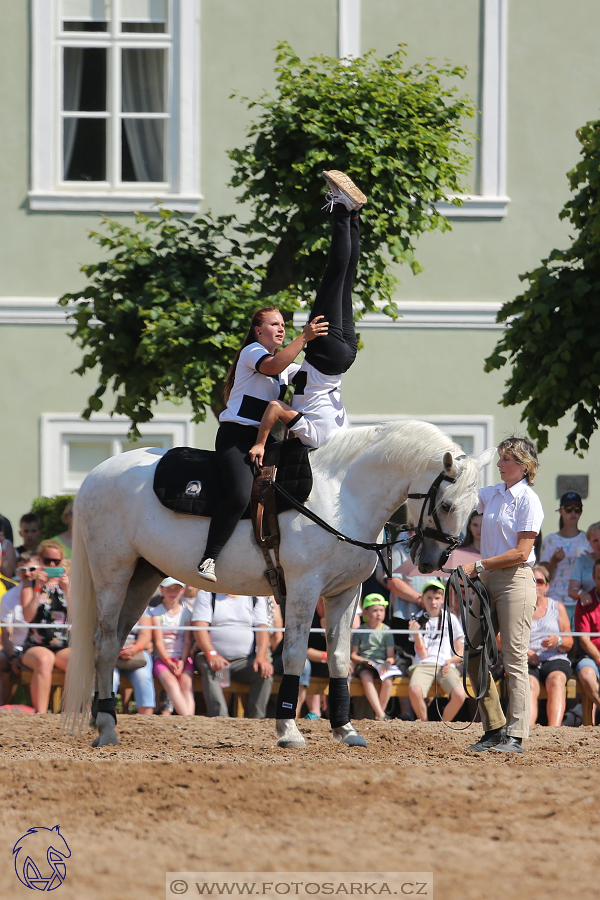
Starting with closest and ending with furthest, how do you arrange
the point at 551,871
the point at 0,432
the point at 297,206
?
the point at 551,871, the point at 297,206, the point at 0,432

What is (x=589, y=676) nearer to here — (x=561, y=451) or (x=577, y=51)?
(x=561, y=451)

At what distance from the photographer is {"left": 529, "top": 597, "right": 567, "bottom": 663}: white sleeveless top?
28.7 feet

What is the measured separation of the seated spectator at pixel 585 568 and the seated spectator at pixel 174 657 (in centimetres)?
332

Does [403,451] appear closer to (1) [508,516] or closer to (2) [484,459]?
(2) [484,459]

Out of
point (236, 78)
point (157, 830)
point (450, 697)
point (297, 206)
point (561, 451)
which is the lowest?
point (450, 697)

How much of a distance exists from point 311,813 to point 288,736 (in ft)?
5.37

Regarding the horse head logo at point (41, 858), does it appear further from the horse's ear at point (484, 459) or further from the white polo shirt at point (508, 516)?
the white polo shirt at point (508, 516)

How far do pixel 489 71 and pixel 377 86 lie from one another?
4.64 meters

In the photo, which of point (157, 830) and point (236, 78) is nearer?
point (157, 830)

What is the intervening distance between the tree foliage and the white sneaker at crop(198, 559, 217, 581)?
3932 mm

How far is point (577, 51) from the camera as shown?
44.7ft

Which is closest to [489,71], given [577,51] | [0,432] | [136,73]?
[577,51]

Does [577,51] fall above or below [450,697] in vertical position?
above

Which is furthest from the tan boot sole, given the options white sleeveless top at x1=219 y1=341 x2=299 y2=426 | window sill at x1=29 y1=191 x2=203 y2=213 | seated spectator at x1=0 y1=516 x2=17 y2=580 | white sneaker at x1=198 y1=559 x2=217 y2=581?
window sill at x1=29 y1=191 x2=203 y2=213
